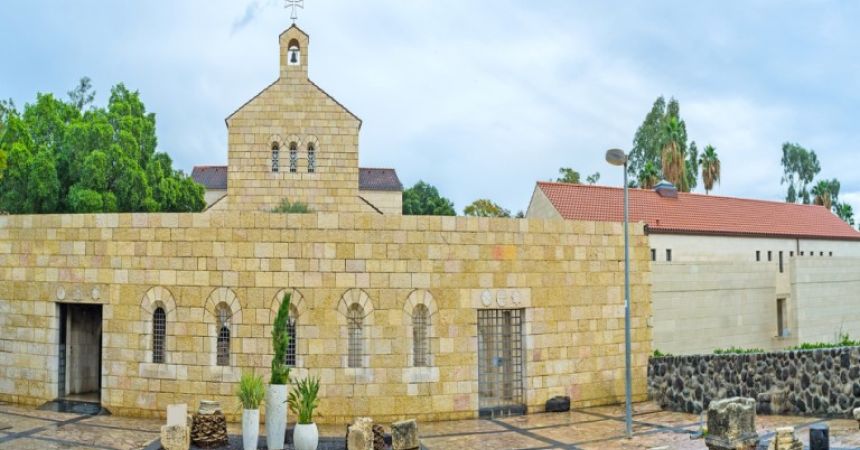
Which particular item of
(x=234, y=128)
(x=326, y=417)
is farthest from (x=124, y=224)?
(x=234, y=128)

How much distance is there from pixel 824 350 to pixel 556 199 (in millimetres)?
16136

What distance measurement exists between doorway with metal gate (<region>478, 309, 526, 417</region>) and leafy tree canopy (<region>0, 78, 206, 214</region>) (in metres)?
23.0

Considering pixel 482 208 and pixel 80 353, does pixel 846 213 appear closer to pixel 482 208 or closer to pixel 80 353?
pixel 482 208

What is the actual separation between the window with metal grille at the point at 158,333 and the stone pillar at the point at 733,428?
10105 mm

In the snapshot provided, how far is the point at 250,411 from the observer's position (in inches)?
449

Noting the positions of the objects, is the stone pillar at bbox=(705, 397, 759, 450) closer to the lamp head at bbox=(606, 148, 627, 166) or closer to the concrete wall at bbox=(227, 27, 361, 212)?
the lamp head at bbox=(606, 148, 627, 166)

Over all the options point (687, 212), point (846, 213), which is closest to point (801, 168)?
point (846, 213)

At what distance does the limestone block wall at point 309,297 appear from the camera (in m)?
13.6

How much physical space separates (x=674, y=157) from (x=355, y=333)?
43794 millimetres

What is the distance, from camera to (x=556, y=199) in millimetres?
29031

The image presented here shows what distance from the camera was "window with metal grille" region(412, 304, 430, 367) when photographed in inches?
548

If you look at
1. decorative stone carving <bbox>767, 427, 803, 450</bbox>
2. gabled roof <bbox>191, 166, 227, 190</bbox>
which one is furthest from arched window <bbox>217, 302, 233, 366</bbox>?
gabled roof <bbox>191, 166, 227, 190</bbox>

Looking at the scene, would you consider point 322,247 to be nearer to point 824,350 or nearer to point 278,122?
point 824,350

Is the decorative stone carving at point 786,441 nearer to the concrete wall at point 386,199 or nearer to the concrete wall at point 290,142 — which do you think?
the concrete wall at point 290,142
